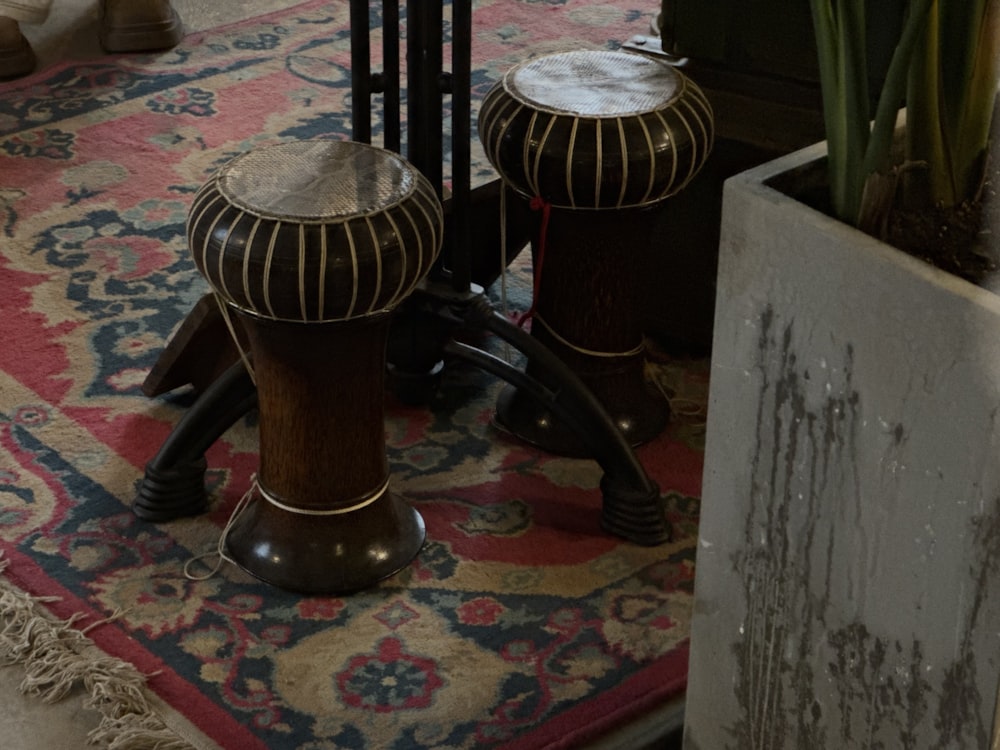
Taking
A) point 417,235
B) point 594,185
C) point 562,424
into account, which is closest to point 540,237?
point 594,185

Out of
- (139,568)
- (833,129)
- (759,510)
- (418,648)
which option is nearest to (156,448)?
(139,568)

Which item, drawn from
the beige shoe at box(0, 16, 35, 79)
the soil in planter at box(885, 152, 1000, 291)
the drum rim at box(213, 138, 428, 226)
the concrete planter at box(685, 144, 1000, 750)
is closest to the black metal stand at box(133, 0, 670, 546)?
the drum rim at box(213, 138, 428, 226)

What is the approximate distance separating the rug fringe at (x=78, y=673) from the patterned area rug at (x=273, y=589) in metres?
0.01

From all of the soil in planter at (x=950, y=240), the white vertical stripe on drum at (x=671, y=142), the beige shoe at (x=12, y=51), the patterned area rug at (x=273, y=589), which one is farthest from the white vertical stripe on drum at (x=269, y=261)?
the beige shoe at (x=12, y=51)

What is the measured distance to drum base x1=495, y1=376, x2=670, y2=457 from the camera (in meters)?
2.00

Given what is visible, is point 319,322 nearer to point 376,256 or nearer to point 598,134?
point 376,256

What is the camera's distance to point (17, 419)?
2.03 m

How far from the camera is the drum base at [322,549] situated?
170cm

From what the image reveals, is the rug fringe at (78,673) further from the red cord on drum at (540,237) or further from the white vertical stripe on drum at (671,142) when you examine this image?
the white vertical stripe on drum at (671,142)

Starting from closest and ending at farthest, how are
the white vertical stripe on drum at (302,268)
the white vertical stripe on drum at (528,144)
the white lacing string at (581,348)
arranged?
the white vertical stripe on drum at (302,268) < the white vertical stripe on drum at (528,144) < the white lacing string at (581,348)

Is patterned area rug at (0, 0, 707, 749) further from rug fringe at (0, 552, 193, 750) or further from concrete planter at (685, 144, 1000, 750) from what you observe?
concrete planter at (685, 144, 1000, 750)

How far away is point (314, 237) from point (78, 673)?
546 millimetres

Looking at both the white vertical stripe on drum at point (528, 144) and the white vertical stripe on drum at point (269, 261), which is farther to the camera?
the white vertical stripe on drum at point (528, 144)

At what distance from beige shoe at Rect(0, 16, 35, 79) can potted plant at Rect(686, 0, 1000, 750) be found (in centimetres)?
247
